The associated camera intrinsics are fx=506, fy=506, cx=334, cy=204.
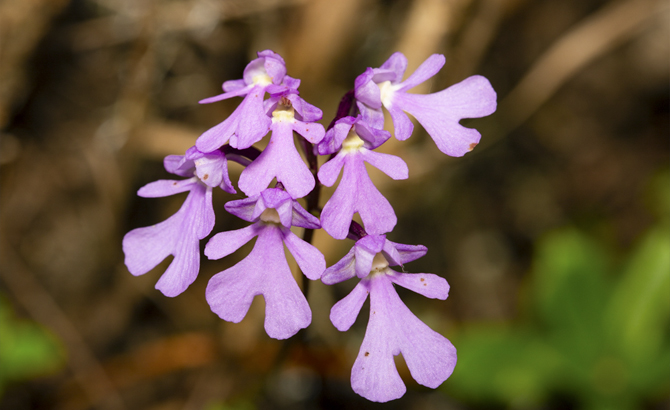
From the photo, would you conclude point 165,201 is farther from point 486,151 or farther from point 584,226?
point 584,226

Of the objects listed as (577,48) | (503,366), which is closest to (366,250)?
(503,366)

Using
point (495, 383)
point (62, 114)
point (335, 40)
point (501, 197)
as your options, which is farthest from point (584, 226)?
point (62, 114)

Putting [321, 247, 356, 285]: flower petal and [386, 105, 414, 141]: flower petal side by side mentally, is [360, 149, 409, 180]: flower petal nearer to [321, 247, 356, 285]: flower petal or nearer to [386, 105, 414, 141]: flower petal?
[386, 105, 414, 141]: flower petal

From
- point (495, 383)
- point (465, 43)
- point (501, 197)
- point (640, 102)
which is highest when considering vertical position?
point (640, 102)

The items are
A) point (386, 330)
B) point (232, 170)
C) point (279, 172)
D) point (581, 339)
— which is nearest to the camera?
point (279, 172)

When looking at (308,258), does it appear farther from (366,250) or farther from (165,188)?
(165,188)

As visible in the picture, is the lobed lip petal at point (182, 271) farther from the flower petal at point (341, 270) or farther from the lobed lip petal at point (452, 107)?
the lobed lip petal at point (452, 107)

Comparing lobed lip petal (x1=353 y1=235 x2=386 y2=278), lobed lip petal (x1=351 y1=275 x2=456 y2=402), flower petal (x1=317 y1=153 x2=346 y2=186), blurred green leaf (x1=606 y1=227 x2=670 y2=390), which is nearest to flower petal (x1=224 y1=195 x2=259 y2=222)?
flower petal (x1=317 y1=153 x2=346 y2=186)
